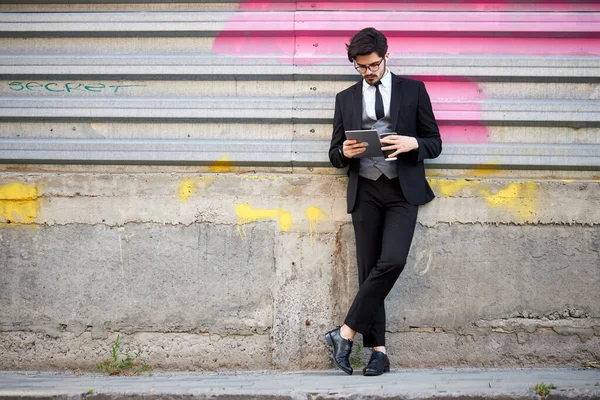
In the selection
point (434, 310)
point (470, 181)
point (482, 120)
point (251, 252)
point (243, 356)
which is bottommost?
point (243, 356)

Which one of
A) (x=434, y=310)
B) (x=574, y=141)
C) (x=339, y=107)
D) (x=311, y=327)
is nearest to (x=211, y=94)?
(x=339, y=107)

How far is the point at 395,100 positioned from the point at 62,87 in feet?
8.11

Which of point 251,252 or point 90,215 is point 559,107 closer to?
point 251,252

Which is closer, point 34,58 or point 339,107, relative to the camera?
point 339,107

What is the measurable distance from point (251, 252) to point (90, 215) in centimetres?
120

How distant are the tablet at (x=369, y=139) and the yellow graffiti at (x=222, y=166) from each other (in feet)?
3.67

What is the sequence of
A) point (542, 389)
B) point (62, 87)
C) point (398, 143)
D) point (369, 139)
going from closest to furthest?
point (542, 389) < point (369, 139) < point (398, 143) < point (62, 87)

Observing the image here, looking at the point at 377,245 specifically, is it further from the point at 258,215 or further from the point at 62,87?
the point at 62,87

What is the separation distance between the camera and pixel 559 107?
18.5ft

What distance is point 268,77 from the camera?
18.9 ft

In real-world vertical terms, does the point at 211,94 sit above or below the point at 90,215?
above

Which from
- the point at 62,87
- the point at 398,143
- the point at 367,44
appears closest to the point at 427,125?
the point at 398,143

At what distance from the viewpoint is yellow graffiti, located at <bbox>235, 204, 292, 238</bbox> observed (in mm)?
5688

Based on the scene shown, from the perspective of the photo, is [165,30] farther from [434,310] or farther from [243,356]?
[434,310]
